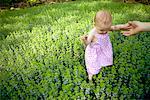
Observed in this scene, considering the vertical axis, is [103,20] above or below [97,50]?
above

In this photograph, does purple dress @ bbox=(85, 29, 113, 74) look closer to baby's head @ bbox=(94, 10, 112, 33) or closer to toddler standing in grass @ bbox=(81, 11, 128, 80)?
toddler standing in grass @ bbox=(81, 11, 128, 80)

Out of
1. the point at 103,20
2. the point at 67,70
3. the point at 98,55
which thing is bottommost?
the point at 67,70

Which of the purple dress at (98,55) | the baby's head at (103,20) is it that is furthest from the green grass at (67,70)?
the baby's head at (103,20)

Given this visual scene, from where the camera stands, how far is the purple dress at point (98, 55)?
5535mm

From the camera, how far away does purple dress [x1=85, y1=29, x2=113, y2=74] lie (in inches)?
218

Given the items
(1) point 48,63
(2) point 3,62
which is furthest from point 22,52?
(1) point 48,63

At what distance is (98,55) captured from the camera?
221 inches

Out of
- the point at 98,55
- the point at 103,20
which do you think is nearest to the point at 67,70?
the point at 98,55

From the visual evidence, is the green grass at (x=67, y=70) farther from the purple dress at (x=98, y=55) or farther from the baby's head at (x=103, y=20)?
the baby's head at (x=103, y=20)

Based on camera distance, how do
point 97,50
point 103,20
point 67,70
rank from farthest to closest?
point 97,50 → point 67,70 → point 103,20

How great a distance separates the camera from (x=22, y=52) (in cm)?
690

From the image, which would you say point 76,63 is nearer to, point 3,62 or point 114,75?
point 114,75

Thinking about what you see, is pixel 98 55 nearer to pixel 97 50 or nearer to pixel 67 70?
pixel 97 50

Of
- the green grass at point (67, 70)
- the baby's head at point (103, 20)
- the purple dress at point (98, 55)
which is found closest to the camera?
the baby's head at point (103, 20)
